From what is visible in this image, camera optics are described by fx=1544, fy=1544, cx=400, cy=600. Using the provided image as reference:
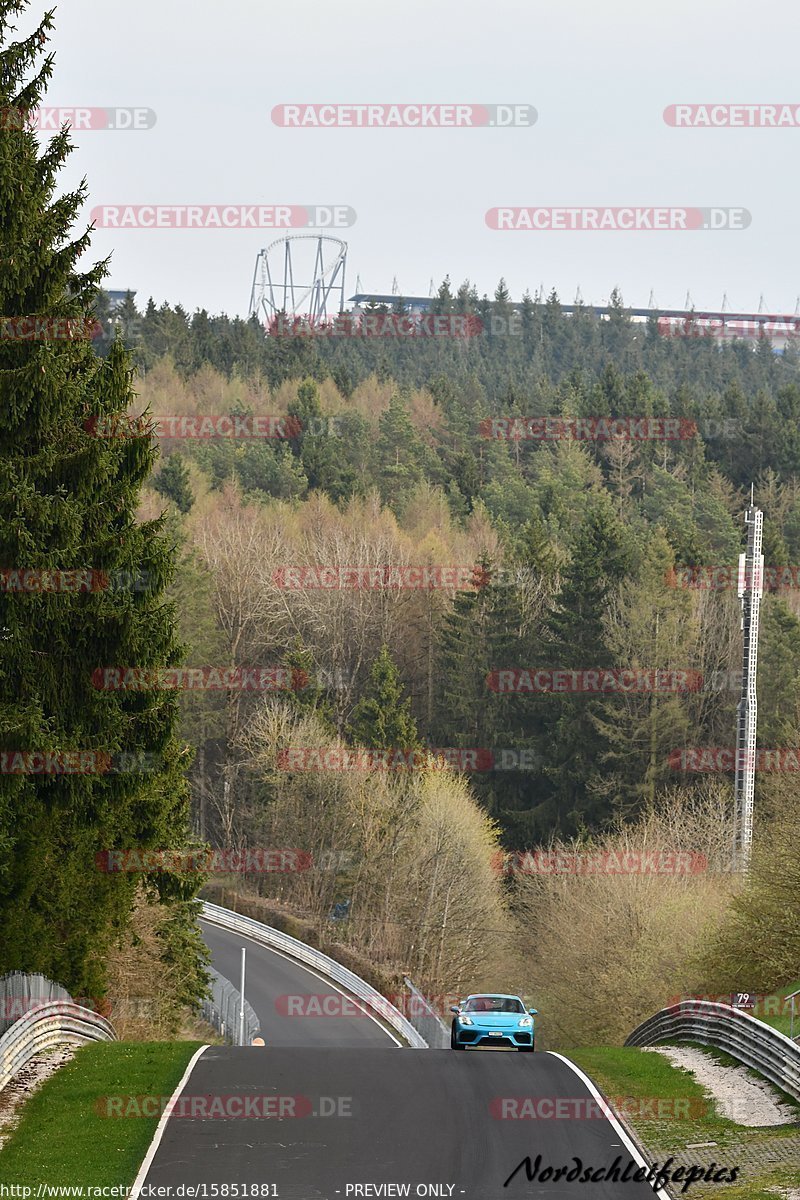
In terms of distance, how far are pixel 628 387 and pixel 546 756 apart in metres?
44.4

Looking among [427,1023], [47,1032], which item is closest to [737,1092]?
[47,1032]

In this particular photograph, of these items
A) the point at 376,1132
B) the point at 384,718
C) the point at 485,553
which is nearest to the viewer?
the point at 376,1132

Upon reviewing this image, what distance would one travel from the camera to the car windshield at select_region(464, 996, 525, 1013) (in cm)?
2698

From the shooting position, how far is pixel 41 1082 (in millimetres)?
19281

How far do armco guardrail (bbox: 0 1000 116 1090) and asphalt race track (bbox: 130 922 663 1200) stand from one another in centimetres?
218

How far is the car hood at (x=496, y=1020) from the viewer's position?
26.3 meters

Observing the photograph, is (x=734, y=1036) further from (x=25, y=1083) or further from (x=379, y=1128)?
(x=25, y=1083)

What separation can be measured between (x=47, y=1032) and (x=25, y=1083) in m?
2.49

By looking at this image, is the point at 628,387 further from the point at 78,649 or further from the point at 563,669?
the point at 78,649

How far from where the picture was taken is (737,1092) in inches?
789

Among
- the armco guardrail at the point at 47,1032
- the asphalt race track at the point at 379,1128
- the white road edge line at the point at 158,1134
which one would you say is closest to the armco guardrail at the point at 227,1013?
the armco guardrail at the point at 47,1032

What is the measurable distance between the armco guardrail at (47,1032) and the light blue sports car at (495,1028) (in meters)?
5.96

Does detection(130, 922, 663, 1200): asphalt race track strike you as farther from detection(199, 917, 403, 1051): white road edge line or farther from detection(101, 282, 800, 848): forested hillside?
detection(101, 282, 800, 848): forested hillside

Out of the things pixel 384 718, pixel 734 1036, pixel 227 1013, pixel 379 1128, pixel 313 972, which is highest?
pixel 379 1128
